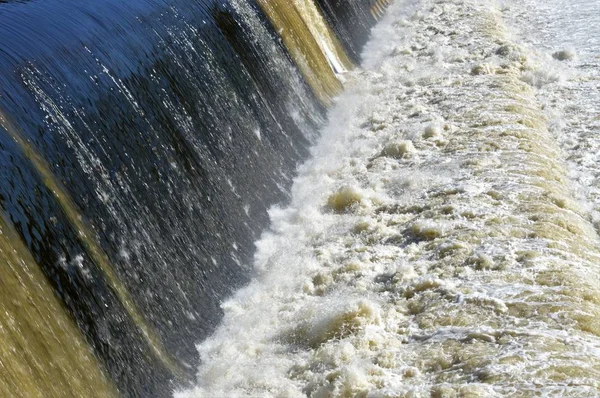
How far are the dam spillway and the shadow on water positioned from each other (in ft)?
0.06

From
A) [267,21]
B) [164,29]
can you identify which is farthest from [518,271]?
[267,21]

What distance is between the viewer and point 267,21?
426 inches

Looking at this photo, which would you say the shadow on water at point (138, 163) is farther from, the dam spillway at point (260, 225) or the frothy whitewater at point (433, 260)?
the frothy whitewater at point (433, 260)

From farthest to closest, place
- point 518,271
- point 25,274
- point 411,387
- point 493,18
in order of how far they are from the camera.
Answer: point 493,18, point 518,271, point 411,387, point 25,274

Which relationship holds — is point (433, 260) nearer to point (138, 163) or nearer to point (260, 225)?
point (260, 225)

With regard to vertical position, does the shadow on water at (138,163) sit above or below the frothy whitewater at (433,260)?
above

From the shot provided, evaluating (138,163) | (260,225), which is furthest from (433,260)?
(138,163)

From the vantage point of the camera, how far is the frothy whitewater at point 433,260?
569 cm

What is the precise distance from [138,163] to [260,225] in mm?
1796

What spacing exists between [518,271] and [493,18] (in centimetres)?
1050

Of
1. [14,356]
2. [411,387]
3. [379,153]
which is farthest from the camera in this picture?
[379,153]

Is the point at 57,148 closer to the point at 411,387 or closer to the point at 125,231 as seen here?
the point at 125,231

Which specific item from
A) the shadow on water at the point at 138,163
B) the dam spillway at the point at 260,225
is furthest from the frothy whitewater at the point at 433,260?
the shadow on water at the point at 138,163

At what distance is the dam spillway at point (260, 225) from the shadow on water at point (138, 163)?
0.8 inches
